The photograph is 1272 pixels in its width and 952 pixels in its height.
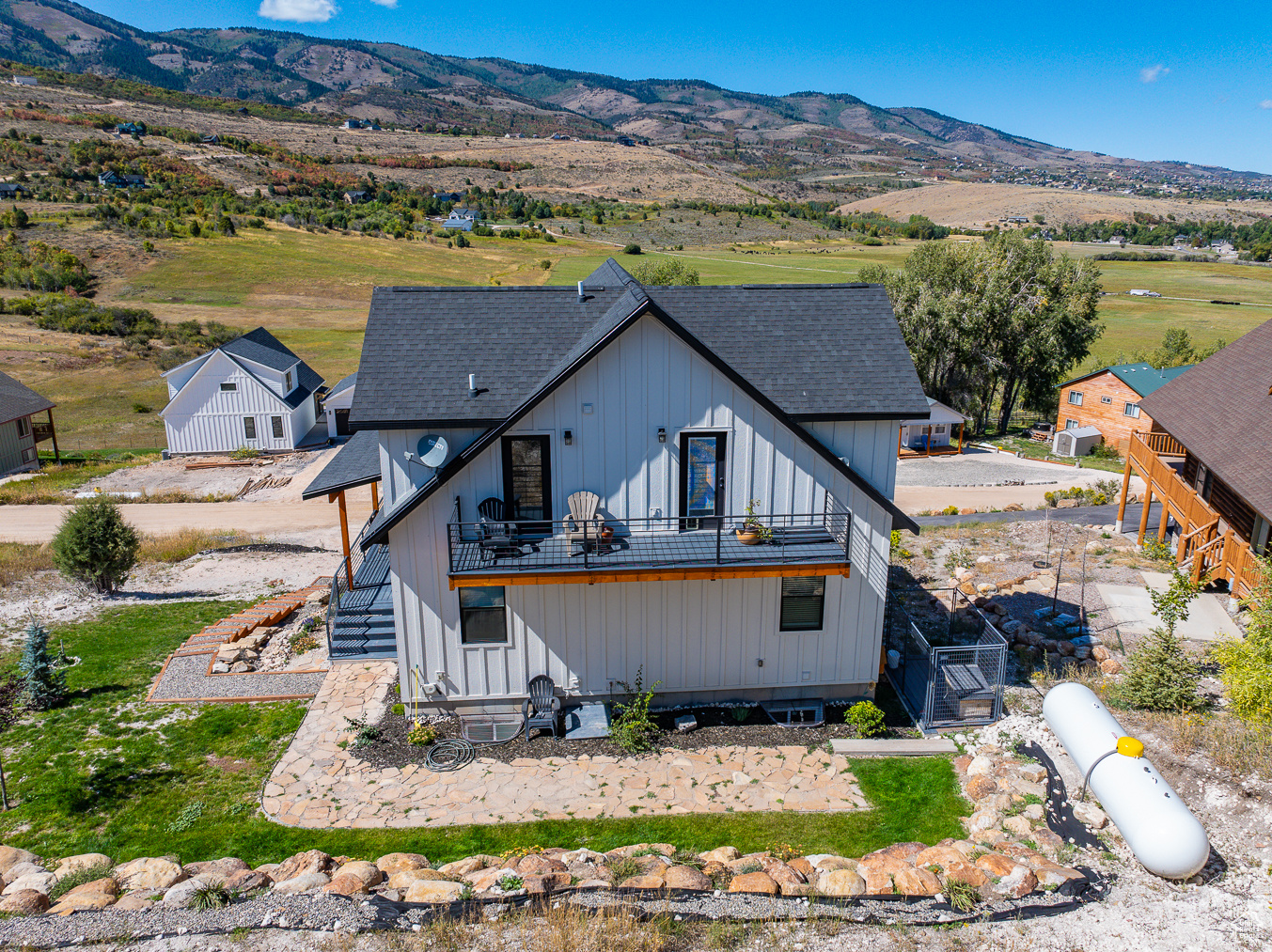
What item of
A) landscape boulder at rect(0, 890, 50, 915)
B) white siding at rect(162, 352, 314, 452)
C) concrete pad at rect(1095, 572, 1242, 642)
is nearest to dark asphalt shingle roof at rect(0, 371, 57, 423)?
white siding at rect(162, 352, 314, 452)

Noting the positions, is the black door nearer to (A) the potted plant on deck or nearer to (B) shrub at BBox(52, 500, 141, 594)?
(A) the potted plant on deck

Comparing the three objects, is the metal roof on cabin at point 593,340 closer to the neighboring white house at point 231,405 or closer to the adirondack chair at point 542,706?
the adirondack chair at point 542,706

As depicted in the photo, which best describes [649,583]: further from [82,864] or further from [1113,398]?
[1113,398]

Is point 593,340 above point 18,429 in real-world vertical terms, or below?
above

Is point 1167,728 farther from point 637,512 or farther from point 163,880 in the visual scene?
point 163,880

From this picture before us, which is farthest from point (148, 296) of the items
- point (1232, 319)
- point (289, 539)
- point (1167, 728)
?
point (1232, 319)

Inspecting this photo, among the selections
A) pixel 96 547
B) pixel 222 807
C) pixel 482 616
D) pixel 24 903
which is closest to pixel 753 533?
pixel 482 616
